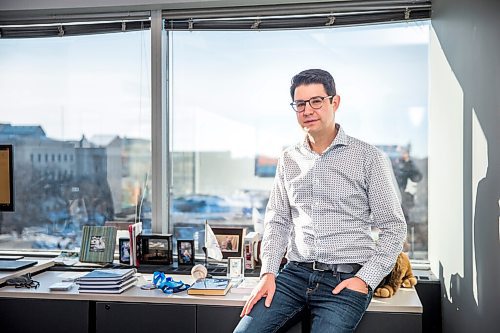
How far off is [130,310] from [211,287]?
37 centimetres

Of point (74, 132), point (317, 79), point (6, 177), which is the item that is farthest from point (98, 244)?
point (317, 79)

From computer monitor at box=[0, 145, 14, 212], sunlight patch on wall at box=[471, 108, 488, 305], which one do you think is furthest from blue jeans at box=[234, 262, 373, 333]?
computer monitor at box=[0, 145, 14, 212]

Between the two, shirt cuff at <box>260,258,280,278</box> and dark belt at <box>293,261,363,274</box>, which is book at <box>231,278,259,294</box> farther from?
dark belt at <box>293,261,363,274</box>

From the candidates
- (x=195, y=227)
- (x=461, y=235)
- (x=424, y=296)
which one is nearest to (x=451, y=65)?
(x=461, y=235)

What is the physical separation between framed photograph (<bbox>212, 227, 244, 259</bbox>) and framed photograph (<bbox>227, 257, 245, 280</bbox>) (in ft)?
0.60

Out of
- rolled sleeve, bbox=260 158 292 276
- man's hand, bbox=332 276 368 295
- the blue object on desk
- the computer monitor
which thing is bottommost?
the blue object on desk

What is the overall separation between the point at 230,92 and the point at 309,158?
104 cm

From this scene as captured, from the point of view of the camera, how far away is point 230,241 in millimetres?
3062

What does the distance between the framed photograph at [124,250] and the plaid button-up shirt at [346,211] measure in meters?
1.03

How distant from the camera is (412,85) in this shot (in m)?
3.09

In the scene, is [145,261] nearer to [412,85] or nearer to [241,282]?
[241,282]

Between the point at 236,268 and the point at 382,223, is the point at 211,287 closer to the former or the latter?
the point at 236,268

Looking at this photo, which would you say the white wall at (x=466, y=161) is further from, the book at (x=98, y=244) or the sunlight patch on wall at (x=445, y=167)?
the book at (x=98, y=244)

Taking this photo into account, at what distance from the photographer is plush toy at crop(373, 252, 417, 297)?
95.4 inches
